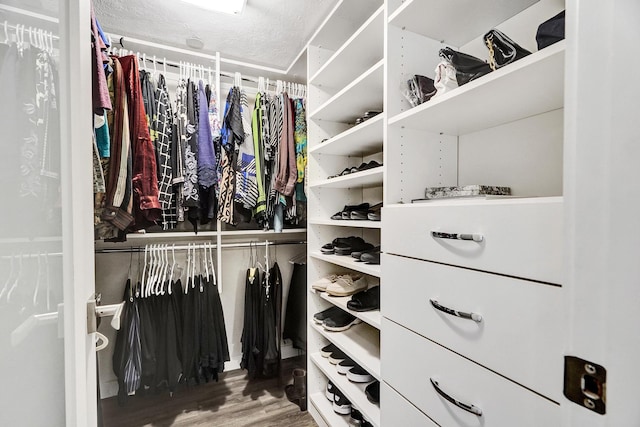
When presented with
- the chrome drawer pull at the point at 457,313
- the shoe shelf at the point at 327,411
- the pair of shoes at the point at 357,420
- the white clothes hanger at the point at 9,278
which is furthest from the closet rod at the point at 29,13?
the shoe shelf at the point at 327,411

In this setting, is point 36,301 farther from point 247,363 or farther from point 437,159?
point 247,363

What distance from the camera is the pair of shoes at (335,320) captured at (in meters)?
1.41

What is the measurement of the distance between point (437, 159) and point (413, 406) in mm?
868

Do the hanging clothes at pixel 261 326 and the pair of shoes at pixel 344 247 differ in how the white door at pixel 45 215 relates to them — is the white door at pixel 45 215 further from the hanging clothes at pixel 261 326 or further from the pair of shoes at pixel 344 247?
the hanging clothes at pixel 261 326

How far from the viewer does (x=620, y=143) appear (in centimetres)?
31

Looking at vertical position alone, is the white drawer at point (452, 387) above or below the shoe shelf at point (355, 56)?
below

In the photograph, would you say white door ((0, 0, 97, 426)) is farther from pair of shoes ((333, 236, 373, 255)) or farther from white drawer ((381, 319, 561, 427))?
pair of shoes ((333, 236, 373, 255))

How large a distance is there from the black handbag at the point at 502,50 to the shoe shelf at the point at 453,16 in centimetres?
28

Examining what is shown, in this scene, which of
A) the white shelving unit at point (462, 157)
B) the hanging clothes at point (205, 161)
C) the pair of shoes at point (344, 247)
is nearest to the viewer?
the white shelving unit at point (462, 157)

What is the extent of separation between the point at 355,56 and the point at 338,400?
177 centimetres

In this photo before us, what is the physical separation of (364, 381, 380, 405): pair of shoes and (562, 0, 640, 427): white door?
0.96 m

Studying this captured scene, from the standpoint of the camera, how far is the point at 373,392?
117cm

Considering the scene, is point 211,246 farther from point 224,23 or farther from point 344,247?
point 224,23

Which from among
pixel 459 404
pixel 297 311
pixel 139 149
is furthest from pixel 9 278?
pixel 297 311
